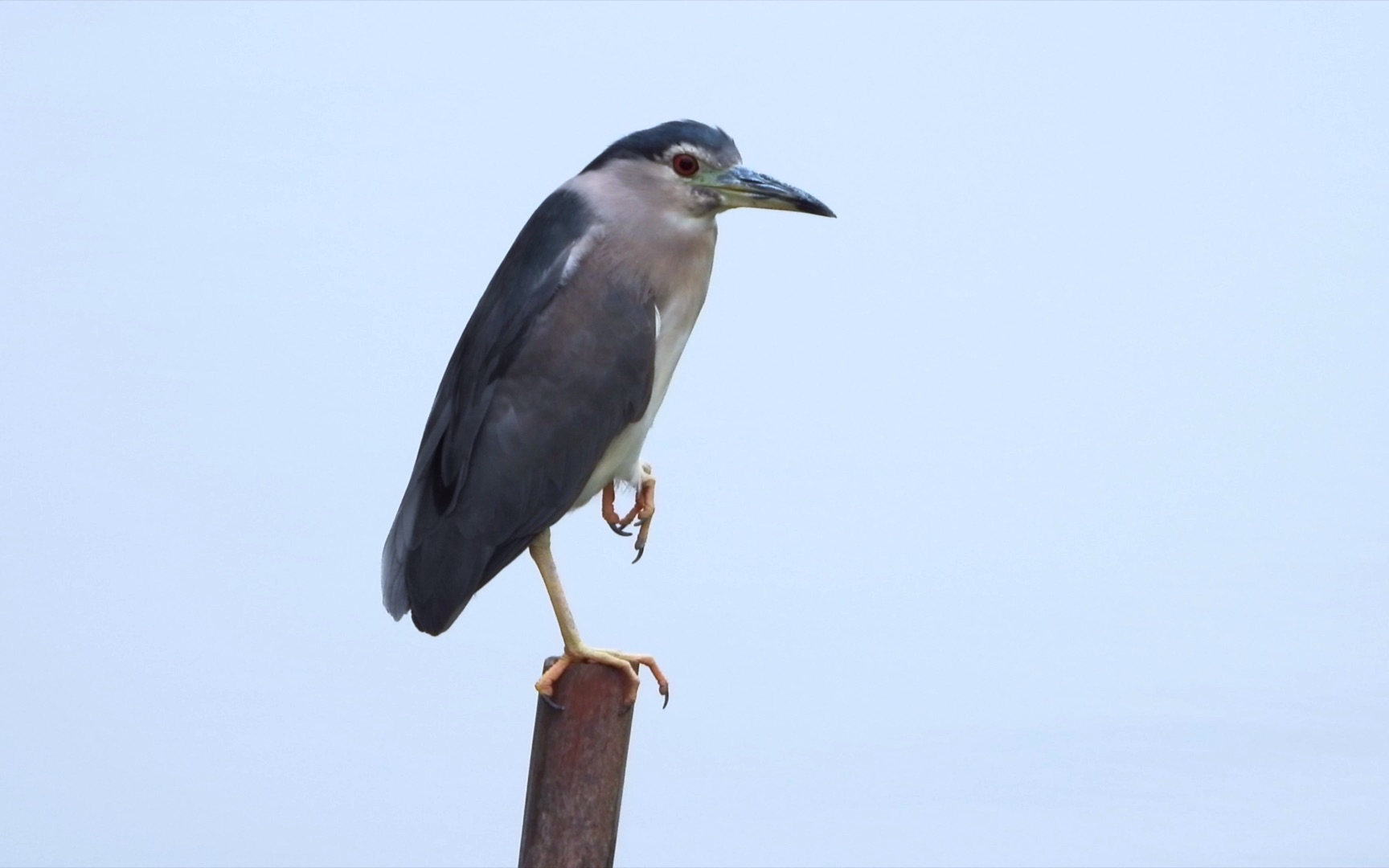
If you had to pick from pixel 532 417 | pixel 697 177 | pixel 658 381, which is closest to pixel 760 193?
pixel 697 177

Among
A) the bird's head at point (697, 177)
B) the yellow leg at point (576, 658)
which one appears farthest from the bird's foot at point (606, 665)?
the bird's head at point (697, 177)

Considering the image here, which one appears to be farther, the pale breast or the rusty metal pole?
the pale breast

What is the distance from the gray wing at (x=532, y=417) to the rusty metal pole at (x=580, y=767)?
328 mm

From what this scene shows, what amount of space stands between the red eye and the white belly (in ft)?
0.88

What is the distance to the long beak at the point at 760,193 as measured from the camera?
11.7 ft

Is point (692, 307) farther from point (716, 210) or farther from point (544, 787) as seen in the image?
point (544, 787)

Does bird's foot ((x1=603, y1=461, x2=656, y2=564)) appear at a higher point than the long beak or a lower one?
lower

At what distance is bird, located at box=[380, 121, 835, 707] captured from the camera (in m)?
3.57

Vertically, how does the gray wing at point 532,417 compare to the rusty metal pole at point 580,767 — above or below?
above

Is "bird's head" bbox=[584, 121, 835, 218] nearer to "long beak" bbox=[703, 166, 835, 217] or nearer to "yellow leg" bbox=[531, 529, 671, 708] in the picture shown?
"long beak" bbox=[703, 166, 835, 217]

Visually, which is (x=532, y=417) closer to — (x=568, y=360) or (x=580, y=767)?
(x=568, y=360)

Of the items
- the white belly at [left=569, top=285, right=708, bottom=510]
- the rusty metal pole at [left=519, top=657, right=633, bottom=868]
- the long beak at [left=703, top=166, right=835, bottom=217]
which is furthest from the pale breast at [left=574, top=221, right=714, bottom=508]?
the rusty metal pole at [left=519, top=657, right=633, bottom=868]

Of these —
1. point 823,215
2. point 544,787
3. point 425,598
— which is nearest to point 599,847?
point 544,787

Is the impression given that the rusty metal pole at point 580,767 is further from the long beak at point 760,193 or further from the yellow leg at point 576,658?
the long beak at point 760,193
